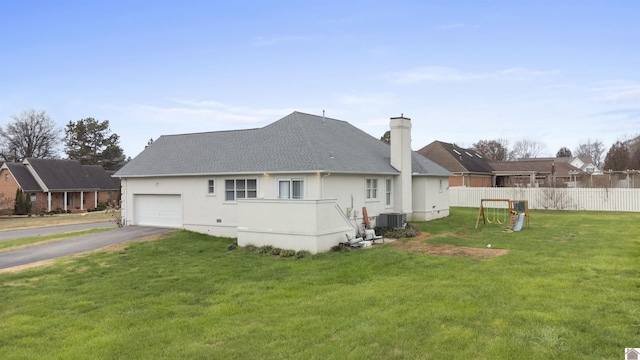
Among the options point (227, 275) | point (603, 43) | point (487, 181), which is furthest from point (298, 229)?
point (487, 181)

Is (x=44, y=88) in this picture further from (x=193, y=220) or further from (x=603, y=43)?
(x=603, y=43)

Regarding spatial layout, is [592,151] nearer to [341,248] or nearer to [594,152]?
[594,152]

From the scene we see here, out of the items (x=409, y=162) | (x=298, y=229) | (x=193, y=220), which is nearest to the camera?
(x=298, y=229)

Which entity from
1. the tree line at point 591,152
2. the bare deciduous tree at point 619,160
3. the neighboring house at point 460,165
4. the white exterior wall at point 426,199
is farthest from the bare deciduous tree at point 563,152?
the white exterior wall at point 426,199

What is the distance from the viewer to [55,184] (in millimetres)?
44219

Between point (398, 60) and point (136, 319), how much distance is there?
749 inches

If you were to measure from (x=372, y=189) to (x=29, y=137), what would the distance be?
212 ft

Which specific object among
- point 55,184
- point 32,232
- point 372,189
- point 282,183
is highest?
point 55,184

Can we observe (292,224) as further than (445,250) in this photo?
Yes

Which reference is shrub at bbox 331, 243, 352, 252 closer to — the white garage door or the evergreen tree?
the white garage door

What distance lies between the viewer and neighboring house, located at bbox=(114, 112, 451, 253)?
50.9 ft

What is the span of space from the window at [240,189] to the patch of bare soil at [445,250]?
665cm

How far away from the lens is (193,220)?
2061 centimetres

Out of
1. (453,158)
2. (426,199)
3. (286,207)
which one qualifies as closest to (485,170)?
(453,158)
